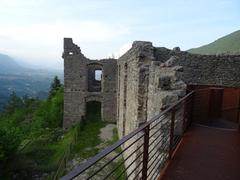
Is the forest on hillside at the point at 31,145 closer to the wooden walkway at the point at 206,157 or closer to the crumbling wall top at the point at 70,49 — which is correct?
the crumbling wall top at the point at 70,49

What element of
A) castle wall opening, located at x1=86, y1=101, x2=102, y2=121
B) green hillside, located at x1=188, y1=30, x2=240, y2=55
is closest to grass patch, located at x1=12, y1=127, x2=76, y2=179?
castle wall opening, located at x1=86, y1=101, x2=102, y2=121

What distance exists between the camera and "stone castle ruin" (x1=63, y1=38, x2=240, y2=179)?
6926mm

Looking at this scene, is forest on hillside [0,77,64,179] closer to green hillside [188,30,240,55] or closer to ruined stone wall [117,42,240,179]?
ruined stone wall [117,42,240,179]

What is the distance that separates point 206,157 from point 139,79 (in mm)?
4513

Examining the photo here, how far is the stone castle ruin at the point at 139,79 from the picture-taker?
6926 millimetres

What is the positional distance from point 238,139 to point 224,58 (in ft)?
29.5

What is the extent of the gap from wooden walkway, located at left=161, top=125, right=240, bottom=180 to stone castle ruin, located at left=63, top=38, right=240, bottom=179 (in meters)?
1.06

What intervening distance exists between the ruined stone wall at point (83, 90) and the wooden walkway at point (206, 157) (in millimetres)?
15300

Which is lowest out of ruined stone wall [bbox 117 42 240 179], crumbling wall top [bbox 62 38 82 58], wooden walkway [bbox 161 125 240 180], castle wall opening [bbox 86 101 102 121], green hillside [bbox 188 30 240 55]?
castle wall opening [bbox 86 101 102 121]

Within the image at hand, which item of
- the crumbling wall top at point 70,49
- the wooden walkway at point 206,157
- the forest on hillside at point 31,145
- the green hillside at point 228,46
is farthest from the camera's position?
the green hillside at point 228,46

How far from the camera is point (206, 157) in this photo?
446cm

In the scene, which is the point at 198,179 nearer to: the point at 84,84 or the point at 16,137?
the point at 16,137

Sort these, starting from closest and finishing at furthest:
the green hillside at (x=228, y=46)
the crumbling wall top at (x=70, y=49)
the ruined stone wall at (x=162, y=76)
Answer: the ruined stone wall at (x=162, y=76) → the crumbling wall top at (x=70, y=49) → the green hillside at (x=228, y=46)

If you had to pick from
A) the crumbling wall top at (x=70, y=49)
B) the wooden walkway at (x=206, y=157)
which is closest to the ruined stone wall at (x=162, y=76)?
the wooden walkway at (x=206, y=157)
